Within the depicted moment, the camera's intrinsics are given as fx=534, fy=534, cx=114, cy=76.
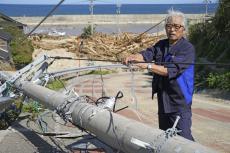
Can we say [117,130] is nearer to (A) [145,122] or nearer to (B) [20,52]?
(A) [145,122]

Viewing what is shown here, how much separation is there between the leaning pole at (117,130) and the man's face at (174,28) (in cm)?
93

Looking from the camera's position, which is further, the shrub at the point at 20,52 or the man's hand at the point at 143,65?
the shrub at the point at 20,52

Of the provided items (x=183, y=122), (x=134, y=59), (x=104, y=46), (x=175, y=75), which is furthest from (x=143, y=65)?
(x=104, y=46)

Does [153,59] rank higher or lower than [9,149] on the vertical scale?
higher

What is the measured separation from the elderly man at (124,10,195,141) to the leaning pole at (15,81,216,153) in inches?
15.6

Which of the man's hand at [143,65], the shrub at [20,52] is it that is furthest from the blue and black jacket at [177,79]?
the shrub at [20,52]

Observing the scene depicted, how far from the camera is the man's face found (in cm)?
523

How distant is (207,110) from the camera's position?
44.4 feet

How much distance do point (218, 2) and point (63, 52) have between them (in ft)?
65.7

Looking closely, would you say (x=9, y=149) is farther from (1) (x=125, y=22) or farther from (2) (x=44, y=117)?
(1) (x=125, y=22)

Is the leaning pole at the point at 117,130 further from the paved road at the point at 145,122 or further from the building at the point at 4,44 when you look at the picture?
the building at the point at 4,44

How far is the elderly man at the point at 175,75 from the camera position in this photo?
5.22 meters

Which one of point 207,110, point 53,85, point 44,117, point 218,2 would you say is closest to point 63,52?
point 218,2

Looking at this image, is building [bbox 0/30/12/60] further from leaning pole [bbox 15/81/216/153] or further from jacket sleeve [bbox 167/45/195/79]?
jacket sleeve [bbox 167/45/195/79]
